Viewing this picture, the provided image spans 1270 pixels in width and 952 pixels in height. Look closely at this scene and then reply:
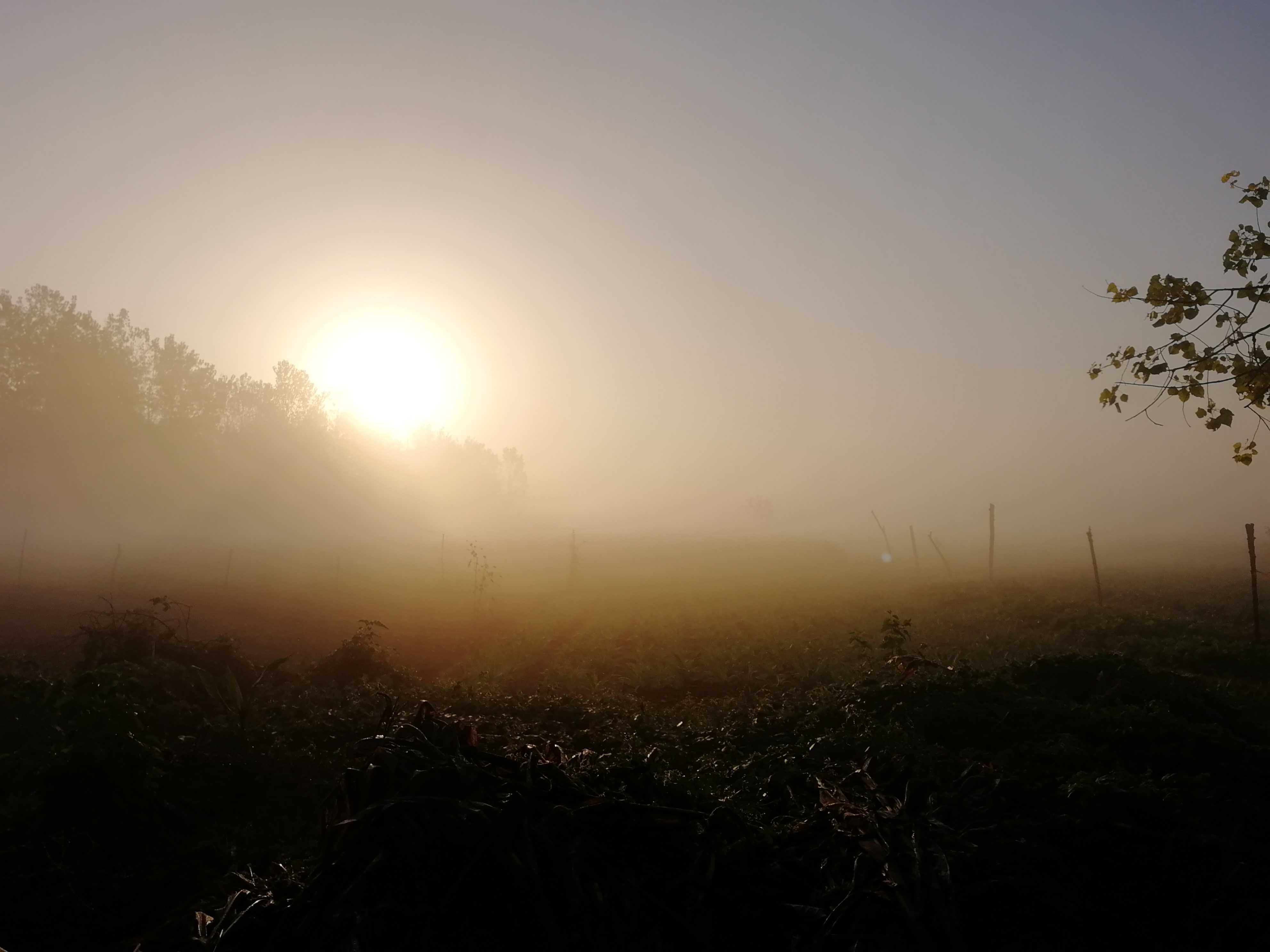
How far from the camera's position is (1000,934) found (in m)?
4.67

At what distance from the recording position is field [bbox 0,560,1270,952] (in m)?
4.66

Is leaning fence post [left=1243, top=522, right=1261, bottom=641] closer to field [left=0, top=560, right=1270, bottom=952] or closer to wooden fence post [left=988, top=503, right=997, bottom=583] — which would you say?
field [left=0, top=560, right=1270, bottom=952]

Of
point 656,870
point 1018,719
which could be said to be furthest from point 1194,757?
point 656,870

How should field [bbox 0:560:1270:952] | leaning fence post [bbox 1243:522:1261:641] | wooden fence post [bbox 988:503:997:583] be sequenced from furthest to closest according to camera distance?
wooden fence post [bbox 988:503:997:583]
leaning fence post [bbox 1243:522:1261:641]
field [bbox 0:560:1270:952]

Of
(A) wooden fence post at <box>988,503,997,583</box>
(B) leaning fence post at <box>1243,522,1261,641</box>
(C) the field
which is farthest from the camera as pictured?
(A) wooden fence post at <box>988,503,997,583</box>

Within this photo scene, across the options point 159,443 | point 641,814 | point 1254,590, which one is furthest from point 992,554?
point 159,443

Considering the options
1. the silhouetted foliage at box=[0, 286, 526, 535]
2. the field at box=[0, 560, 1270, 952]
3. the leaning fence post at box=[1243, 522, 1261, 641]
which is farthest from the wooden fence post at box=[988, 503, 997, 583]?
the silhouetted foliage at box=[0, 286, 526, 535]

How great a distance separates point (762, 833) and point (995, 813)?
199 cm

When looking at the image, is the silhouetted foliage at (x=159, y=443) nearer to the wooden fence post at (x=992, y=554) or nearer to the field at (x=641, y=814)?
the field at (x=641, y=814)

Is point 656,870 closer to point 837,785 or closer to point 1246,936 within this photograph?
point 837,785

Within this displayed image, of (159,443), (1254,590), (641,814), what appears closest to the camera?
(641,814)

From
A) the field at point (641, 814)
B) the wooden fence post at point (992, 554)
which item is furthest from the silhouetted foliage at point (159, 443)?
the wooden fence post at point (992, 554)

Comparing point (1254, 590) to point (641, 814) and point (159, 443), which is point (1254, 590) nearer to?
point (641, 814)

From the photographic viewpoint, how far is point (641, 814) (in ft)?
18.2
